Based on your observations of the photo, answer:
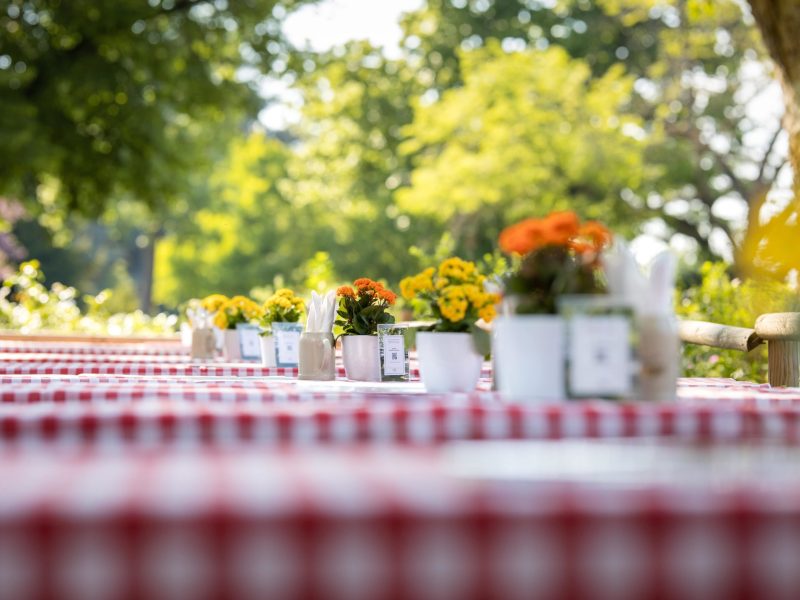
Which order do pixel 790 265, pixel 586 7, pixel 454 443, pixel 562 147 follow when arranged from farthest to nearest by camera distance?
pixel 586 7, pixel 562 147, pixel 790 265, pixel 454 443

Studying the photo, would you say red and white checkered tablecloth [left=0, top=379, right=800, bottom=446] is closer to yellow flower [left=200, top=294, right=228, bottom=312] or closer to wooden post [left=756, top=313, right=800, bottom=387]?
wooden post [left=756, top=313, right=800, bottom=387]

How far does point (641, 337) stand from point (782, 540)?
3.53ft

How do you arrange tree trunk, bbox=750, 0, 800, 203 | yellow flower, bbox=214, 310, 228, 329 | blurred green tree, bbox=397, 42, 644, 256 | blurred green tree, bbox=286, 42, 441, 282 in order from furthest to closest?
blurred green tree, bbox=286, 42, 441, 282, blurred green tree, bbox=397, 42, 644, 256, tree trunk, bbox=750, 0, 800, 203, yellow flower, bbox=214, 310, 228, 329

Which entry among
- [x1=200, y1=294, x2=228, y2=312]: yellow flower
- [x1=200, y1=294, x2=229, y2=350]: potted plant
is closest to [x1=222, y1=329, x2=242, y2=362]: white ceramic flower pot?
[x1=200, y1=294, x2=229, y2=350]: potted plant

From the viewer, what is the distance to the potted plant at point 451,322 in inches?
112

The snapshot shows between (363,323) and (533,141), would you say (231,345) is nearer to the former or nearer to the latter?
(363,323)

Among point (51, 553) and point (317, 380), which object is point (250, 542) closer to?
point (51, 553)

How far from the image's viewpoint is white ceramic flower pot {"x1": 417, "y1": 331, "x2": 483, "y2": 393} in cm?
288

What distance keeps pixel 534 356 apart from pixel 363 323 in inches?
46.7

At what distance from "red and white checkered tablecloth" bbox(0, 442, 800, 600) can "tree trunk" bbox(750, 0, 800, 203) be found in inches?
212

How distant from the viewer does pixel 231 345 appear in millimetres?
5141

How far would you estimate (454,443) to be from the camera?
6.72ft

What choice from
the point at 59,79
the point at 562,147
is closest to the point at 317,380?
the point at 59,79

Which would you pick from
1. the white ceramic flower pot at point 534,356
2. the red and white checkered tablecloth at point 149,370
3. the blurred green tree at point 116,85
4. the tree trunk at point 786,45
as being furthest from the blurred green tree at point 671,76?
the white ceramic flower pot at point 534,356
